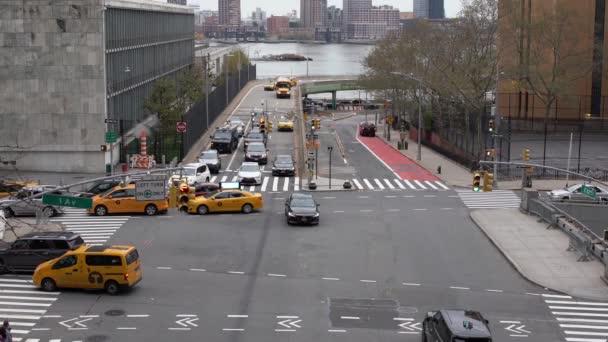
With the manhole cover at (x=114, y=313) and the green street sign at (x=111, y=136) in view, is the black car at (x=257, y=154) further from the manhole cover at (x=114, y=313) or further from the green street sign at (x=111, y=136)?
the manhole cover at (x=114, y=313)

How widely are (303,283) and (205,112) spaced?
5270 cm

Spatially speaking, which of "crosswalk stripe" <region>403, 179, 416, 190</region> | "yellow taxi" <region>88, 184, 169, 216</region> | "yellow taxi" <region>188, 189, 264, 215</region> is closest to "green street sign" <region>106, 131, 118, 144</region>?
"yellow taxi" <region>88, 184, 169, 216</region>

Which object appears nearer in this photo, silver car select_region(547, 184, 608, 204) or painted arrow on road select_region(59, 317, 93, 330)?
painted arrow on road select_region(59, 317, 93, 330)

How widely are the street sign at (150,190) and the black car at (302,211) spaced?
20.1 feet

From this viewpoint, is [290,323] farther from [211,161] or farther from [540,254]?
[211,161]

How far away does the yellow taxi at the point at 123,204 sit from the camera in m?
43.5

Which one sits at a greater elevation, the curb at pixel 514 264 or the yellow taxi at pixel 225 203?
the yellow taxi at pixel 225 203

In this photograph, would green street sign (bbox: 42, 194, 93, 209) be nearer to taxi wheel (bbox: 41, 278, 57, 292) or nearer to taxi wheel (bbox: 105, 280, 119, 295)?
taxi wheel (bbox: 105, 280, 119, 295)

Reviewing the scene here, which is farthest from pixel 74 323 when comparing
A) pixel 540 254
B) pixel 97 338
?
pixel 540 254

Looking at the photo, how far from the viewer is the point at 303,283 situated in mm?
30359

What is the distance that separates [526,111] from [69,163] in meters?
51.2

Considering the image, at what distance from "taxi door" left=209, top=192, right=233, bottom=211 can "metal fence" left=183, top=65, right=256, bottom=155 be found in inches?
825

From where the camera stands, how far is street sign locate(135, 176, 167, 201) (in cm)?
3850

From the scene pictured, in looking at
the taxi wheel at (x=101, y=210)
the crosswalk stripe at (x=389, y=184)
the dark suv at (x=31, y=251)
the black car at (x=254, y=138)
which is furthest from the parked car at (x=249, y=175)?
the dark suv at (x=31, y=251)
